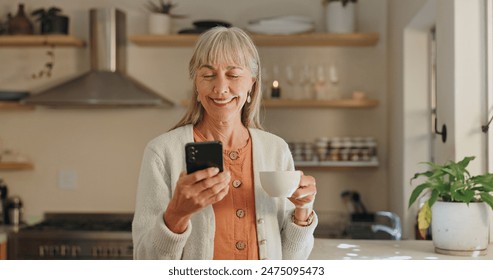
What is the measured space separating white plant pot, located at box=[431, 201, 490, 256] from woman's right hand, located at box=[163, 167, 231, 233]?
55 cm

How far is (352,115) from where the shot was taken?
6.61 ft

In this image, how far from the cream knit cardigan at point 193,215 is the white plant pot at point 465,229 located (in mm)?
409

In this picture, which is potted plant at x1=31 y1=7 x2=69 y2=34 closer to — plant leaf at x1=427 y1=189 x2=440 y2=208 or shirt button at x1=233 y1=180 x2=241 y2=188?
plant leaf at x1=427 y1=189 x2=440 y2=208

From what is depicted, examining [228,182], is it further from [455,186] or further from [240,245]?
[455,186]

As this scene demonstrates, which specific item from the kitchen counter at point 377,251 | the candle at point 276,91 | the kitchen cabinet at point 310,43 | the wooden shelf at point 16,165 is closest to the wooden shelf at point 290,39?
the kitchen cabinet at point 310,43

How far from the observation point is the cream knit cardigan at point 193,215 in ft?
2.22

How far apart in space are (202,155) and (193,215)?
0.29ft

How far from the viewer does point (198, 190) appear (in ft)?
2.06

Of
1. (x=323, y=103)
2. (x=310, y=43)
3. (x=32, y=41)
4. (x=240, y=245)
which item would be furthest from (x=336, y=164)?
(x=240, y=245)

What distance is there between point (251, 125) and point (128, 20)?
153 cm

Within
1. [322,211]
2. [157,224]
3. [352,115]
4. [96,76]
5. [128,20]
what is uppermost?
[128,20]

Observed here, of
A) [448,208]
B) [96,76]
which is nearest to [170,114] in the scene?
[96,76]

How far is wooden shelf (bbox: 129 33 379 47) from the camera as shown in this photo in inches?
73.6

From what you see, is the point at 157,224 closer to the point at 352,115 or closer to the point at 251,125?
the point at 251,125
